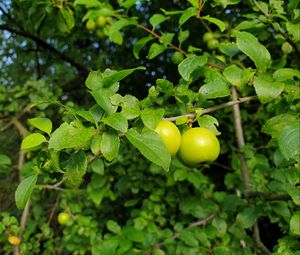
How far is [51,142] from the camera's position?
778mm

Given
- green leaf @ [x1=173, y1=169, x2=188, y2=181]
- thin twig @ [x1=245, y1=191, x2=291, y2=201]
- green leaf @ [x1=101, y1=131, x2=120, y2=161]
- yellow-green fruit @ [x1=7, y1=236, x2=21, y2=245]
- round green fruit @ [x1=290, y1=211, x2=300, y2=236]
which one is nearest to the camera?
green leaf @ [x1=101, y1=131, x2=120, y2=161]

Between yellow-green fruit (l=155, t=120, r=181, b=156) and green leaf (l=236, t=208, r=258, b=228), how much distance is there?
3.03 feet

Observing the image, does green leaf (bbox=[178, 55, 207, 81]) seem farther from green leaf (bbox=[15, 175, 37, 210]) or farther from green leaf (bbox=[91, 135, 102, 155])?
green leaf (bbox=[15, 175, 37, 210])

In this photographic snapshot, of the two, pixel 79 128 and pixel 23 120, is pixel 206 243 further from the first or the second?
pixel 23 120

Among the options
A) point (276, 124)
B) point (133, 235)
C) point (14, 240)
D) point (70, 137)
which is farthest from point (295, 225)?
point (14, 240)

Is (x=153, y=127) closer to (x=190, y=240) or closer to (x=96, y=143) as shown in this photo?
(x=96, y=143)

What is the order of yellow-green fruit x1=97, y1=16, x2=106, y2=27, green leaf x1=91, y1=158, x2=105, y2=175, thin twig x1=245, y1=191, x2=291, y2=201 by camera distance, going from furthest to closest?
yellow-green fruit x1=97, y1=16, x2=106, y2=27, green leaf x1=91, y1=158, x2=105, y2=175, thin twig x1=245, y1=191, x2=291, y2=201

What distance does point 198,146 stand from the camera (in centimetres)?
84

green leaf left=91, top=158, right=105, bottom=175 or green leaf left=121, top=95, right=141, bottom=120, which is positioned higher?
green leaf left=121, top=95, right=141, bottom=120

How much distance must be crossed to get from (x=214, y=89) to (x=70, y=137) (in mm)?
389

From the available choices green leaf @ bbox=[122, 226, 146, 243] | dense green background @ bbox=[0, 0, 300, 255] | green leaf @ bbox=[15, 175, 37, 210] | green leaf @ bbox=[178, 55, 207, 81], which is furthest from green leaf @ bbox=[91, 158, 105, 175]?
green leaf @ bbox=[15, 175, 37, 210]

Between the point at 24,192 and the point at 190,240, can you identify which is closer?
the point at 24,192

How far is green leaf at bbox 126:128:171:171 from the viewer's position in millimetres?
732

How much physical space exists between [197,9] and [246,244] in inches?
44.2
